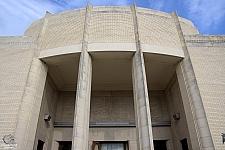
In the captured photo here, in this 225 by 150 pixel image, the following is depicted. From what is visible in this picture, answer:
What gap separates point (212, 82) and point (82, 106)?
19.9 feet

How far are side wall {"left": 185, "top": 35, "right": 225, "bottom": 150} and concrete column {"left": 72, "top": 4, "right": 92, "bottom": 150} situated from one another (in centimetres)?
505

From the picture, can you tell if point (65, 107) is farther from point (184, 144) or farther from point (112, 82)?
point (184, 144)

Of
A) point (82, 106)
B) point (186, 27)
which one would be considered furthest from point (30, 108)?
point (186, 27)

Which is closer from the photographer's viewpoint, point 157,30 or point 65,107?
point 157,30

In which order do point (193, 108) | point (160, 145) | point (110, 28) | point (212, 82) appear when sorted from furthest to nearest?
point (160, 145) < point (110, 28) < point (212, 82) < point (193, 108)

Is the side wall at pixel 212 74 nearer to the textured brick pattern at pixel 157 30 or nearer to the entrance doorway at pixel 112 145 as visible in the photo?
the textured brick pattern at pixel 157 30

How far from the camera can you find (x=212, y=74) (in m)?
8.27

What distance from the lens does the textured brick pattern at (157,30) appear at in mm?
8742

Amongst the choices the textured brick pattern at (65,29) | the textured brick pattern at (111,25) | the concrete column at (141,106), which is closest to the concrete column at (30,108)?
the textured brick pattern at (65,29)

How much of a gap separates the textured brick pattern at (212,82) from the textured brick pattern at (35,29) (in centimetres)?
839

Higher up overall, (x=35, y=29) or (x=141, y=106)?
(x=35, y=29)

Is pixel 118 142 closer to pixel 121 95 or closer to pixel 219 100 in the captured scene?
pixel 121 95

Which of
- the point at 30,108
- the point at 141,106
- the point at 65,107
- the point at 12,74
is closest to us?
the point at 141,106

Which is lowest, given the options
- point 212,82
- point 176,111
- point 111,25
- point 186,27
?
point 176,111
